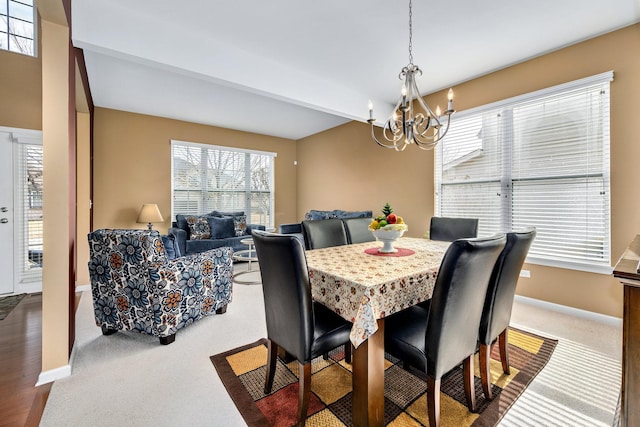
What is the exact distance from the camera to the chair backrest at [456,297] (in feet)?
3.94

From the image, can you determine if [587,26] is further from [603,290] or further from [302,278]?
[302,278]

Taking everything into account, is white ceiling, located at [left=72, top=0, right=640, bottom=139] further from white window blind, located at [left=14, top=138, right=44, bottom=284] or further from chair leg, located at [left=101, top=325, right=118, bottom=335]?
chair leg, located at [left=101, top=325, right=118, bottom=335]

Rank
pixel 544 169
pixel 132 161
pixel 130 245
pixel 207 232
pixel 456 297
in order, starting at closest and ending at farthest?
1. pixel 456 297
2. pixel 130 245
3. pixel 544 169
4. pixel 132 161
5. pixel 207 232

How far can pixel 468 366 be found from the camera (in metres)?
1.49

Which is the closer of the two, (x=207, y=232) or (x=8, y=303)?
(x=8, y=303)

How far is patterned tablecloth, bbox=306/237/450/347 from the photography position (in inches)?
49.7

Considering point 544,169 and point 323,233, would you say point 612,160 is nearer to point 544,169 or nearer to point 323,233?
point 544,169

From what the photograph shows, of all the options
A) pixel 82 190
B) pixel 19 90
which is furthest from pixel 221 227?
pixel 19 90

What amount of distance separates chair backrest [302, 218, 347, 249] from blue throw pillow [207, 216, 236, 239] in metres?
3.02

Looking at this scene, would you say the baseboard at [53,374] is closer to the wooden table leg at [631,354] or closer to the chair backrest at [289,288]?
the chair backrest at [289,288]

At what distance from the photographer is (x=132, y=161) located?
475 cm

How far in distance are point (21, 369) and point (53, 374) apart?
1.19 ft

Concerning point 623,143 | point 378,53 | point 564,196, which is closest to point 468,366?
point 564,196

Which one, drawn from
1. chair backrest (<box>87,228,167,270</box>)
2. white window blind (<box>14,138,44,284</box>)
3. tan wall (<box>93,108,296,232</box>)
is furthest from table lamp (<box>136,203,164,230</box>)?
chair backrest (<box>87,228,167,270</box>)
